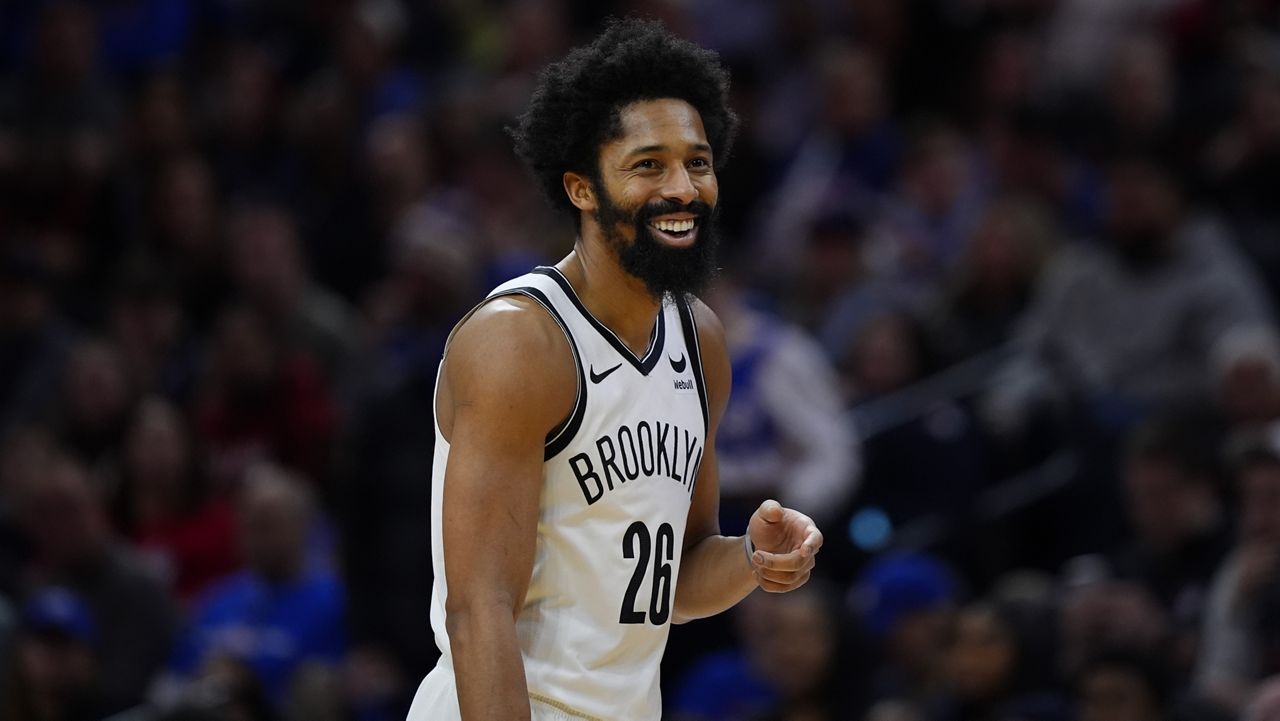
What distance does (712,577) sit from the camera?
4754 mm

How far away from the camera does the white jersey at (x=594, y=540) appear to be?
4324 mm

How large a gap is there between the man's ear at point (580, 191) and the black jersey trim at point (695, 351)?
0.33 m

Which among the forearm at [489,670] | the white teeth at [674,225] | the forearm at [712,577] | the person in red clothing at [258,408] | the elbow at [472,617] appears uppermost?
the person in red clothing at [258,408]

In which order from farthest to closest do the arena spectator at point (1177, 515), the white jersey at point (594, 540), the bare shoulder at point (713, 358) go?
the arena spectator at point (1177, 515), the bare shoulder at point (713, 358), the white jersey at point (594, 540)

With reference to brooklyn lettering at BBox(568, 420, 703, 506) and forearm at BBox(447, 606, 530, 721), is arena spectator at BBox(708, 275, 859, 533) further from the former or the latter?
forearm at BBox(447, 606, 530, 721)

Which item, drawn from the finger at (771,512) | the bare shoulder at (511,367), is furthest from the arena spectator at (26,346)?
the finger at (771,512)

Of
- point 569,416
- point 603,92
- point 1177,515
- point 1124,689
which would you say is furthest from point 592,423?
point 1177,515

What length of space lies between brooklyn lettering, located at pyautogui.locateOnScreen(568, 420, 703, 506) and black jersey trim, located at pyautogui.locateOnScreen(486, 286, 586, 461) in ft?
0.16

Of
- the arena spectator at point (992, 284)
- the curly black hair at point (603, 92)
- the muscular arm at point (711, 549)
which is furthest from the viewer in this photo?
the arena spectator at point (992, 284)

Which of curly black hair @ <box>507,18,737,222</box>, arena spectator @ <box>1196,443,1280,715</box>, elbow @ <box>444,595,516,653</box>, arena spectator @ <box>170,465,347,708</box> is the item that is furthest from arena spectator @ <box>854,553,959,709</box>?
elbow @ <box>444,595,516,653</box>

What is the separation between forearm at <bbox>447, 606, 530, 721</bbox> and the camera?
402cm

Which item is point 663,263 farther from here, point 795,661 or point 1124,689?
point 795,661

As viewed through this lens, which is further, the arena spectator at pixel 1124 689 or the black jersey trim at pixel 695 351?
the arena spectator at pixel 1124 689

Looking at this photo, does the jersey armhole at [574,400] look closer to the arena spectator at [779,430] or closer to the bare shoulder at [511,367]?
the bare shoulder at [511,367]
